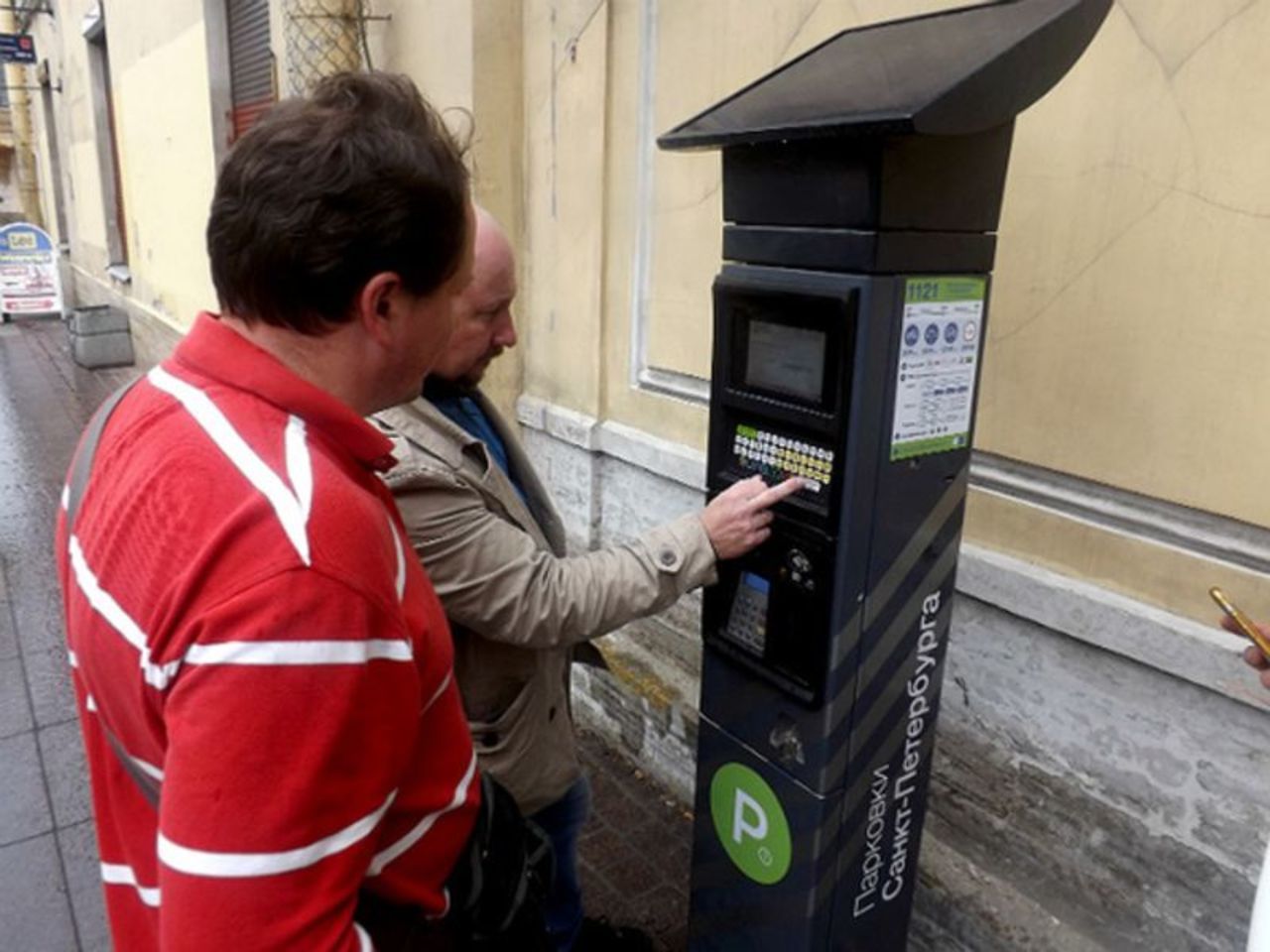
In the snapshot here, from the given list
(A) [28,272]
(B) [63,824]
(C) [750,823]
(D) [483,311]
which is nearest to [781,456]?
(D) [483,311]

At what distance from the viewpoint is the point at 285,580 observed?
91 cm

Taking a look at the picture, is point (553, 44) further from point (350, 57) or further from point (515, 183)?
point (350, 57)

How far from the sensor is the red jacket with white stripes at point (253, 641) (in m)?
0.90

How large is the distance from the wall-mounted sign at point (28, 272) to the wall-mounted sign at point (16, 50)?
15.5 feet

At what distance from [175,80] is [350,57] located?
489cm

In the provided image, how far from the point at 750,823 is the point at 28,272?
42.7ft

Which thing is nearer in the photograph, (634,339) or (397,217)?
(397,217)

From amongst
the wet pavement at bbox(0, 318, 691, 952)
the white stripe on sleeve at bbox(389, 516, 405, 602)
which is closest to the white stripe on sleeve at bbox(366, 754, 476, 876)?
the white stripe on sleeve at bbox(389, 516, 405, 602)

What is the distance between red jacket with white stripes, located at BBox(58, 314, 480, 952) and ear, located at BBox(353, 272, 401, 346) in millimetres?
104

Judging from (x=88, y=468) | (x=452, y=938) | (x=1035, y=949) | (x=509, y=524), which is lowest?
(x=1035, y=949)

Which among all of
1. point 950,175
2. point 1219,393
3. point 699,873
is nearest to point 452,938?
point 699,873

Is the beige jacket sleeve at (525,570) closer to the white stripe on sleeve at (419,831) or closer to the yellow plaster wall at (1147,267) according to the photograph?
the white stripe on sleeve at (419,831)

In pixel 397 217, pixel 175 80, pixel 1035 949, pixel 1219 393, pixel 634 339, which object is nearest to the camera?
pixel 397 217

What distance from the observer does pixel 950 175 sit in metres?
1.52
